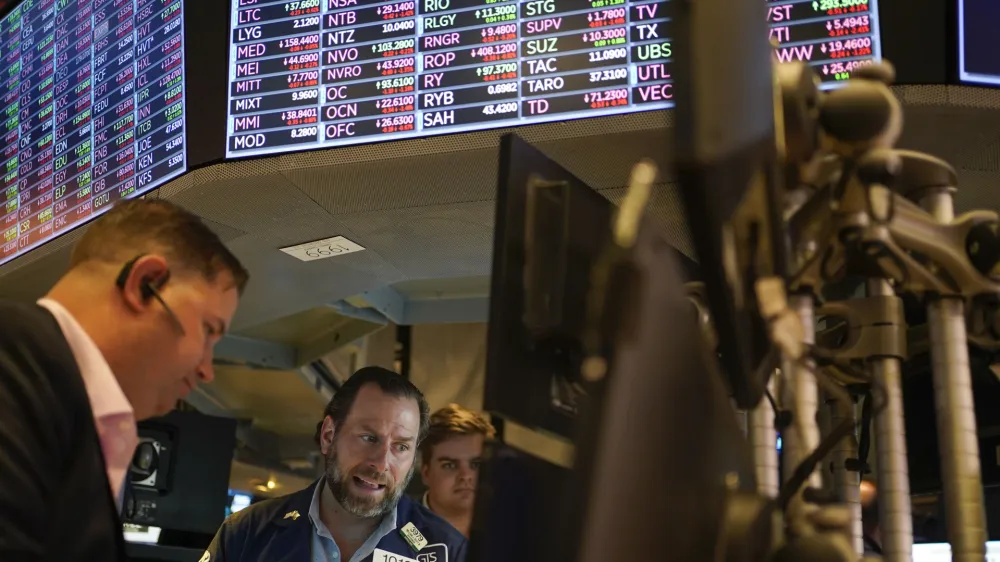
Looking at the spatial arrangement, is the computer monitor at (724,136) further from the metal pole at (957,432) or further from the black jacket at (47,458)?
the black jacket at (47,458)

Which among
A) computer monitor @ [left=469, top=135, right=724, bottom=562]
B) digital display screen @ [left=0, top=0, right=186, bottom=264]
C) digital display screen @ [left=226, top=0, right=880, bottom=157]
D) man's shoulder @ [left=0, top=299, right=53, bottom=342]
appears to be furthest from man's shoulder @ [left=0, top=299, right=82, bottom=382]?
digital display screen @ [left=0, top=0, right=186, bottom=264]

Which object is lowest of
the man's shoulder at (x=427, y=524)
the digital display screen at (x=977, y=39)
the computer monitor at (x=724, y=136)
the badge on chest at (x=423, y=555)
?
the badge on chest at (x=423, y=555)

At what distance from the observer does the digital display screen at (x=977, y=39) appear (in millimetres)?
1852

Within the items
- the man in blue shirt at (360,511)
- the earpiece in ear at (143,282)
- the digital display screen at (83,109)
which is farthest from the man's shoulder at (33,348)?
the digital display screen at (83,109)

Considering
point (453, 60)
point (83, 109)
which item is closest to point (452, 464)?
point (453, 60)

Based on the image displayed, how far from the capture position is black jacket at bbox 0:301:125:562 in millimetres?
828

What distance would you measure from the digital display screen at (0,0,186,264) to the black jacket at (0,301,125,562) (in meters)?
1.59

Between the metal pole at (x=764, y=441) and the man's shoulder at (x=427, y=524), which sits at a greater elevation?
the metal pole at (x=764, y=441)

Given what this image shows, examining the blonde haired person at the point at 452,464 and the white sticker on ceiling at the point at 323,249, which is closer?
the blonde haired person at the point at 452,464

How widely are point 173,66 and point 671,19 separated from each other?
6.99 feet

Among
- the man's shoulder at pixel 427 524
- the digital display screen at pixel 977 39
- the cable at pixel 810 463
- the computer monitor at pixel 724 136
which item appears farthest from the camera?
the man's shoulder at pixel 427 524

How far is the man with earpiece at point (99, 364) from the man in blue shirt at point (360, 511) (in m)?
0.87

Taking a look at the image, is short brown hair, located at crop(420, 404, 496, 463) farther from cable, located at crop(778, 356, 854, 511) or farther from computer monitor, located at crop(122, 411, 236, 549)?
cable, located at crop(778, 356, 854, 511)

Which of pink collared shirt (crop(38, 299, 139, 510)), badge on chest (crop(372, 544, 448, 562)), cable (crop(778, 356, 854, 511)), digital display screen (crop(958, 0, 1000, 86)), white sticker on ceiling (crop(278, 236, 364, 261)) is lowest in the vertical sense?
badge on chest (crop(372, 544, 448, 562))
